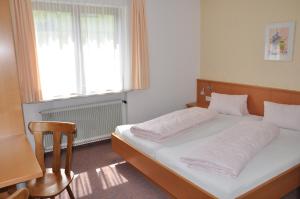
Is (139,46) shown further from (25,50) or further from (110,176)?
(110,176)

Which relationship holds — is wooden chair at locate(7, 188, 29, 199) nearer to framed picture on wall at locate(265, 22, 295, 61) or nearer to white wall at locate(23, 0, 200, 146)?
white wall at locate(23, 0, 200, 146)

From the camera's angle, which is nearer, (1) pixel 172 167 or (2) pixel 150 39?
(1) pixel 172 167

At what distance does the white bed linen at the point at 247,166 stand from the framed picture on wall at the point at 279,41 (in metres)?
1.12

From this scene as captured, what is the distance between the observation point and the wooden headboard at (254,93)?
326 cm

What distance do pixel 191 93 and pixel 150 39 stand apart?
1.32m

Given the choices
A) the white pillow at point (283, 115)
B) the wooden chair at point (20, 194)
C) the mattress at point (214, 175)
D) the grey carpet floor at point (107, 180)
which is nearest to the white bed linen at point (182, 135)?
the mattress at point (214, 175)

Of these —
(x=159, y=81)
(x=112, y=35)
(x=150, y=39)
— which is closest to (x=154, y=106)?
(x=159, y=81)

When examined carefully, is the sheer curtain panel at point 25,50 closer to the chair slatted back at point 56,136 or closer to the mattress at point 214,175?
the chair slatted back at point 56,136

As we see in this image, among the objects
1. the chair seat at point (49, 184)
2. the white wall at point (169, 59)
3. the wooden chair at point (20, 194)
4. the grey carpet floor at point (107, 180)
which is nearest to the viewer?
the wooden chair at point (20, 194)

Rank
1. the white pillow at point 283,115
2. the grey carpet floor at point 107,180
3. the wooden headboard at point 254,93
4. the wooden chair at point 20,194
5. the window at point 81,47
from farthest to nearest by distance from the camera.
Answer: the wooden headboard at point 254,93
the window at point 81,47
the white pillow at point 283,115
the grey carpet floor at point 107,180
the wooden chair at point 20,194

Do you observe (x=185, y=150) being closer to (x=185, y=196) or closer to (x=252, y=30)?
(x=185, y=196)

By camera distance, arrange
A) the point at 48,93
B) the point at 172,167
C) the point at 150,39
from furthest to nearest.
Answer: the point at 150,39
the point at 48,93
the point at 172,167

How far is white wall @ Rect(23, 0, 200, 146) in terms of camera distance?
4.04 metres

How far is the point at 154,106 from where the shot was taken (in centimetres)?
427
